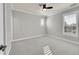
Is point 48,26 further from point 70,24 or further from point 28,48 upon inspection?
point 28,48

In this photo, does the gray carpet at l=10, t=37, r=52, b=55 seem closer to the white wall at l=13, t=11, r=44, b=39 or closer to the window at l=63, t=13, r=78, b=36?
the white wall at l=13, t=11, r=44, b=39


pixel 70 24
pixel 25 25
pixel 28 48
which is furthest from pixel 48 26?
pixel 28 48

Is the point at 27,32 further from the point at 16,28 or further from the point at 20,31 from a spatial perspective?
the point at 16,28

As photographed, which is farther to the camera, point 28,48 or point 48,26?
point 48,26

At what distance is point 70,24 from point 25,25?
3.39 meters

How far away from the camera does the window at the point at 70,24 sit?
4.32m

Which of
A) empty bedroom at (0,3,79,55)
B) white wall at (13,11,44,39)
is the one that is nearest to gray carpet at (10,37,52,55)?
empty bedroom at (0,3,79,55)

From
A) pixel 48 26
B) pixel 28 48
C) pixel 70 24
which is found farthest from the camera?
pixel 48 26

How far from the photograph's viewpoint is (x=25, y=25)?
5.70 m

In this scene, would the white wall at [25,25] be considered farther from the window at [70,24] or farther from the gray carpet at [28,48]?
the window at [70,24]

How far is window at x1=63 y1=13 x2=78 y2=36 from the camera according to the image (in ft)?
14.2

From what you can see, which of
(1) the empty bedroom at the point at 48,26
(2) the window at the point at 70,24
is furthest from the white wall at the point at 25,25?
(2) the window at the point at 70,24

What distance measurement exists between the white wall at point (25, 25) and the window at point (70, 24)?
256cm

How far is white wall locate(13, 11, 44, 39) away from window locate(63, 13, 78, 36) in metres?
2.56
